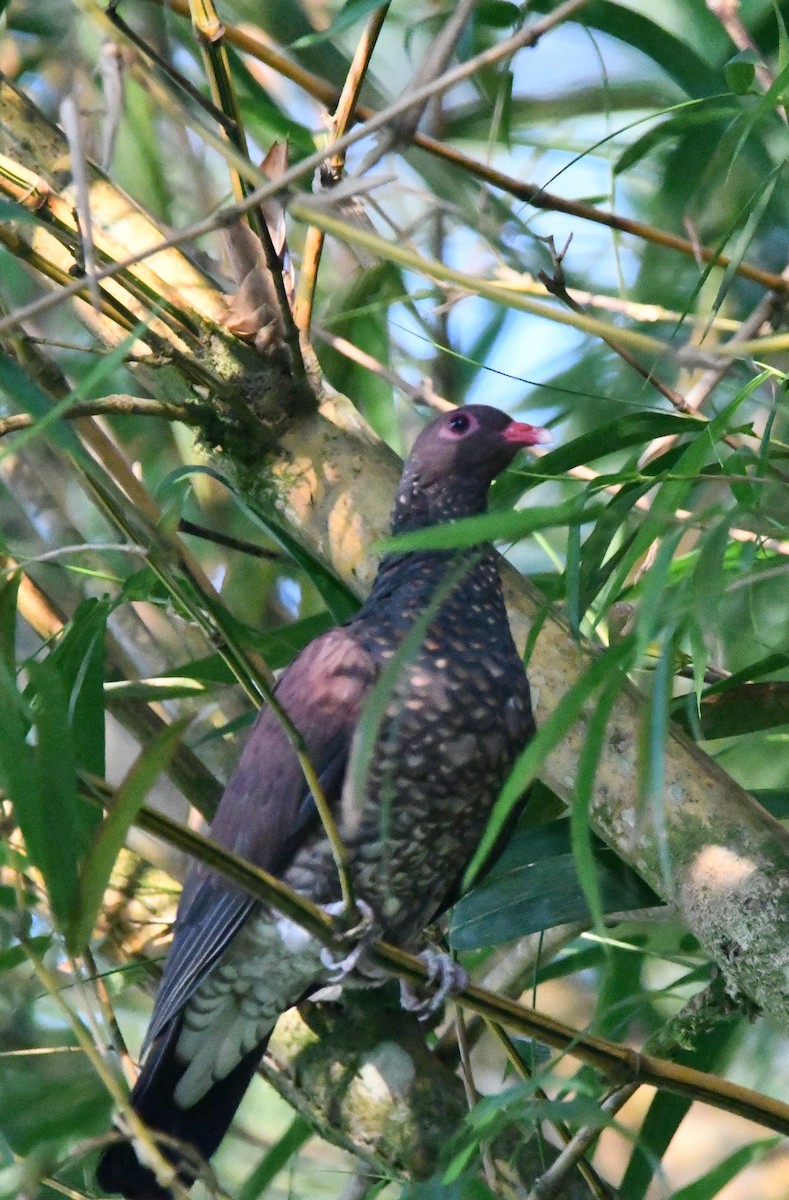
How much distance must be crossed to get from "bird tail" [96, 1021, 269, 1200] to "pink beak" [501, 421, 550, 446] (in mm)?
831

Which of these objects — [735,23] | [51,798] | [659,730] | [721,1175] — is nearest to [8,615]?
[51,798]

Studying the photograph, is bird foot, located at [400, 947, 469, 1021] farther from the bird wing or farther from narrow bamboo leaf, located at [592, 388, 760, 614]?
narrow bamboo leaf, located at [592, 388, 760, 614]

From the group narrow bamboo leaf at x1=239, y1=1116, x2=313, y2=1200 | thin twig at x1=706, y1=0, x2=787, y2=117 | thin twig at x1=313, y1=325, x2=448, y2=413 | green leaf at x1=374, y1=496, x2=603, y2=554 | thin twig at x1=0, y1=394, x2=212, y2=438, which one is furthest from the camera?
thin twig at x1=313, y1=325, x2=448, y2=413

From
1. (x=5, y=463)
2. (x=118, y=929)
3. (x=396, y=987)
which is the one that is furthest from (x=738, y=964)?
(x=5, y=463)

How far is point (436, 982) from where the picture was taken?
1.51 metres

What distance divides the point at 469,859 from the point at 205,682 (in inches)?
16.5

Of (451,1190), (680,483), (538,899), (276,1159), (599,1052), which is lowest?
(276,1159)

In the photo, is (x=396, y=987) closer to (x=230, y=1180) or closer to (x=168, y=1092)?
(x=168, y=1092)

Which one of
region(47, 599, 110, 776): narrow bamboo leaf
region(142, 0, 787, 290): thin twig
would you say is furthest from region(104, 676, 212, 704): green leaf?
region(142, 0, 787, 290): thin twig

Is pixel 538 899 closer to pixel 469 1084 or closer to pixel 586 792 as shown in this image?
pixel 469 1084

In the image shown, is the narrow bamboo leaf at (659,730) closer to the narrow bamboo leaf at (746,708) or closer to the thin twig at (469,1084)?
the thin twig at (469,1084)

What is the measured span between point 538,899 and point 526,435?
1.99 feet

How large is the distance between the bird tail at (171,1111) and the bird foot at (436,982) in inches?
8.9

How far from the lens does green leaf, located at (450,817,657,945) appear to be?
56.3 inches
